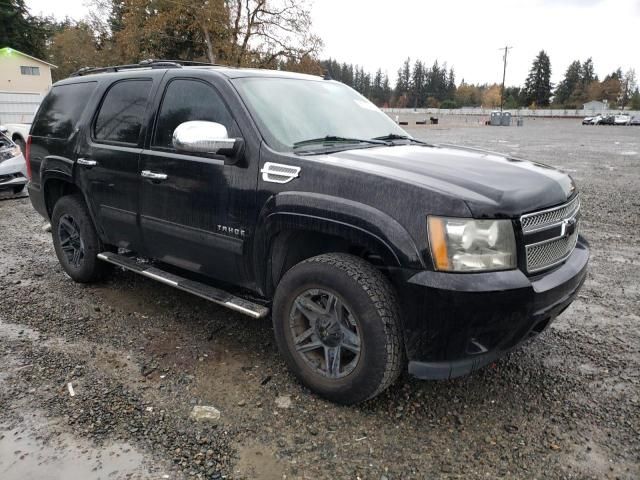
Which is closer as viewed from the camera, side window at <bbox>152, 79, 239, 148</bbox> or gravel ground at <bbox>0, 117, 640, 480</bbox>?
gravel ground at <bbox>0, 117, 640, 480</bbox>

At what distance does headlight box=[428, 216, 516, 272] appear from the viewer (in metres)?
2.48

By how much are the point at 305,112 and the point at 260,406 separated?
1.95 m

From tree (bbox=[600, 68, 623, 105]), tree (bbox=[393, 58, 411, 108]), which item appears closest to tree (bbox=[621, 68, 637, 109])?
tree (bbox=[600, 68, 623, 105])

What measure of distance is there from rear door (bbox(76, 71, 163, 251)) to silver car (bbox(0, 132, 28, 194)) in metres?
6.49

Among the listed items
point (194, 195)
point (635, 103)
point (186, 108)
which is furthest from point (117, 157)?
point (635, 103)

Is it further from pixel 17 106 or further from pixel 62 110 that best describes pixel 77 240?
pixel 17 106

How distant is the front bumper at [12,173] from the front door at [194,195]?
739 cm

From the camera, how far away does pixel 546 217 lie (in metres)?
2.76

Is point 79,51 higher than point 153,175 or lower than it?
higher

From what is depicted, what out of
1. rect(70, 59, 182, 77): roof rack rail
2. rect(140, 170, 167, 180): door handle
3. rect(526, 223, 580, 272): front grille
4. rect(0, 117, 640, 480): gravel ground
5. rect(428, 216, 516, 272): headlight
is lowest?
rect(0, 117, 640, 480): gravel ground

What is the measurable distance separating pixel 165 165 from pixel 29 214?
19.8ft

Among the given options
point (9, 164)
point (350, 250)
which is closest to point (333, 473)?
point (350, 250)

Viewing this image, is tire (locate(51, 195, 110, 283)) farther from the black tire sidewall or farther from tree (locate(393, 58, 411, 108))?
tree (locate(393, 58, 411, 108))

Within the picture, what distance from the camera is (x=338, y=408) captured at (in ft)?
9.66
